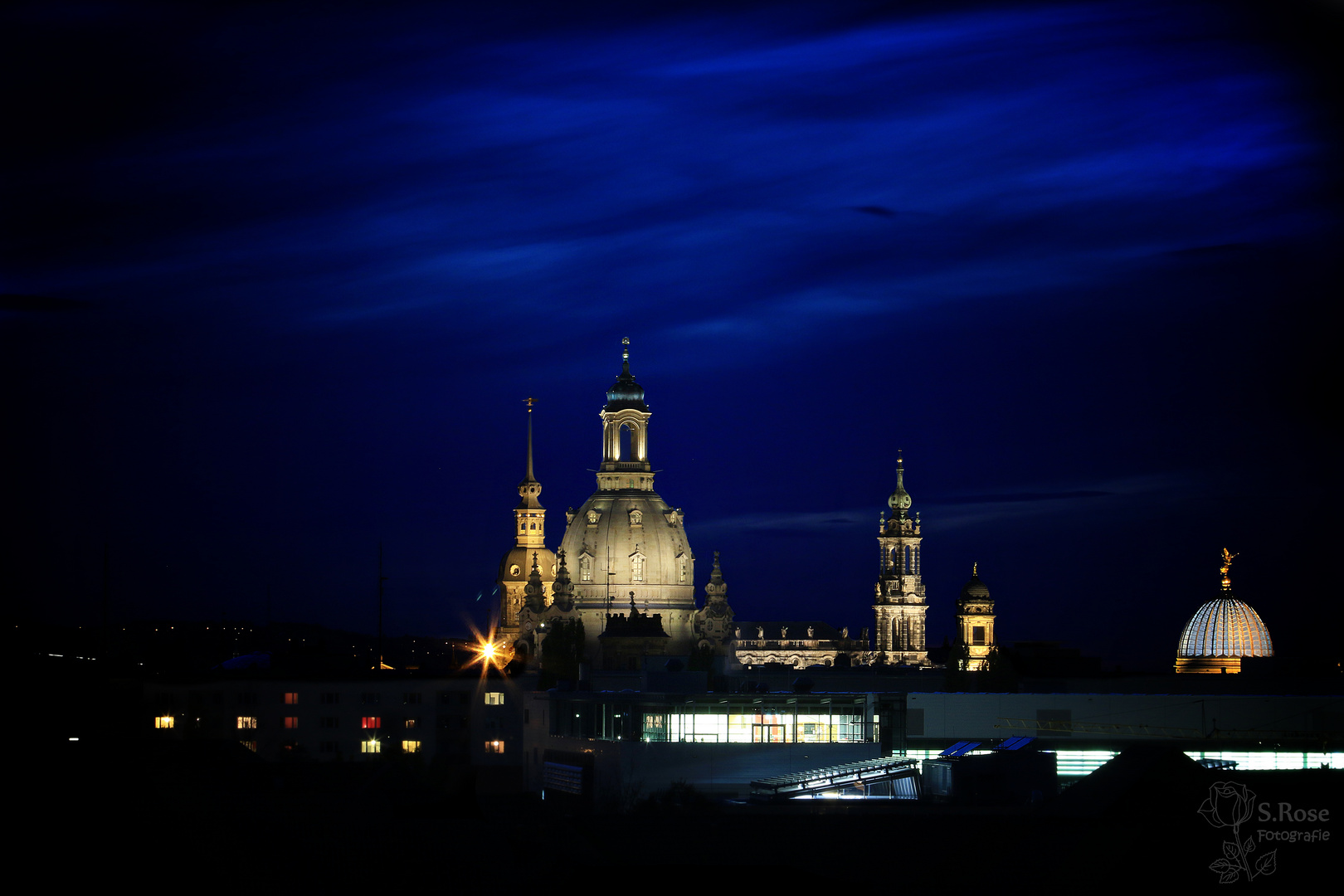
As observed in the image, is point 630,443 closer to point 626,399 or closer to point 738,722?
point 626,399

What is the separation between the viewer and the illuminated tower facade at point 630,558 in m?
185

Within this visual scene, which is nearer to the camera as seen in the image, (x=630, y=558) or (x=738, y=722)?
(x=738, y=722)

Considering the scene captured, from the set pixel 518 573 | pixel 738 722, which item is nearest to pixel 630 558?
pixel 518 573

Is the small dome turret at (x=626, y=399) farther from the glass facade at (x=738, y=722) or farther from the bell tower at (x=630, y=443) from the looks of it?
the glass facade at (x=738, y=722)

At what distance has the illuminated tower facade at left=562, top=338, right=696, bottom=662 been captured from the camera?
185 metres

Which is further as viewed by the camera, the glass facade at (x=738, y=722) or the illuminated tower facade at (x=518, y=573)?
the illuminated tower facade at (x=518, y=573)

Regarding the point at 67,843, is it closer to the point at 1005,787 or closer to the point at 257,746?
the point at 1005,787

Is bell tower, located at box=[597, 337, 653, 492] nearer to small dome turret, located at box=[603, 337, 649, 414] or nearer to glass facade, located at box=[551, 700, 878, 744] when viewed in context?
small dome turret, located at box=[603, 337, 649, 414]

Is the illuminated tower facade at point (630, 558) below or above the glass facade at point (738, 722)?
above

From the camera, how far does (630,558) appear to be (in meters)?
187

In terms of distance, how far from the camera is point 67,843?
3488cm

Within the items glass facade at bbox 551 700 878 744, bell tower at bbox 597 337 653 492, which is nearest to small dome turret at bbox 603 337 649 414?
bell tower at bbox 597 337 653 492

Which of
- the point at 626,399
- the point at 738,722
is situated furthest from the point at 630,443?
the point at 738,722

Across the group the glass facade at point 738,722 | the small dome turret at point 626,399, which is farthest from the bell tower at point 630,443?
the glass facade at point 738,722
